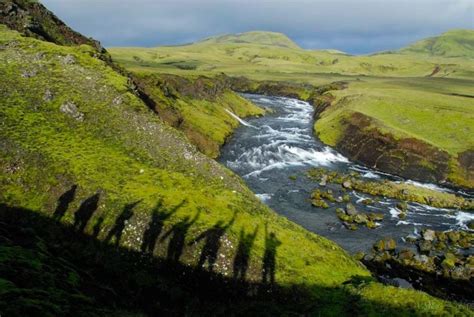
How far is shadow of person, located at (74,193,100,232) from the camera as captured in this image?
29.1m

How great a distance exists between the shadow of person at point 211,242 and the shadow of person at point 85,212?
7886mm

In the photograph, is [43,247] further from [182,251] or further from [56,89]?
[56,89]

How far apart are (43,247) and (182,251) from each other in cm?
1148

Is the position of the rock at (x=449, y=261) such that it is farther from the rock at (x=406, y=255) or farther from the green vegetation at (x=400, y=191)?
the green vegetation at (x=400, y=191)

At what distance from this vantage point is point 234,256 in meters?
28.5

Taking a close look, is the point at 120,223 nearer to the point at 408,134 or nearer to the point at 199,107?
the point at 408,134

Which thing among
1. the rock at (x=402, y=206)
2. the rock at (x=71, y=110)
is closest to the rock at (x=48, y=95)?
the rock at (x=71, y=110)

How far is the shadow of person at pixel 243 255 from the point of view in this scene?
2762 centimetres

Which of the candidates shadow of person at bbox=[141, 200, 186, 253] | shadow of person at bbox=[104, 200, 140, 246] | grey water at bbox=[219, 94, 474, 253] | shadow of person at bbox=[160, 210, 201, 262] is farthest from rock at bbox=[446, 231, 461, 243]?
shadow of person at bbox=[104, 200, 140, 246]

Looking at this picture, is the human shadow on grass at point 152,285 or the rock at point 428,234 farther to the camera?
the rock at point 428,234

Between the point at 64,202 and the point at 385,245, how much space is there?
3320 centimetres

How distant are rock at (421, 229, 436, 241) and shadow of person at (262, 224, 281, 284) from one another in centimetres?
2469

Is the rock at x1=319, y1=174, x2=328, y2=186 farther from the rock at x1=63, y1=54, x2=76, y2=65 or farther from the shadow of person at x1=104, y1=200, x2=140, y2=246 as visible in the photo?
the shadow of person at x1=104, y1=200, x2=140, y2=246

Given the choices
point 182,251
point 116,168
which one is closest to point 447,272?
point 182,251
